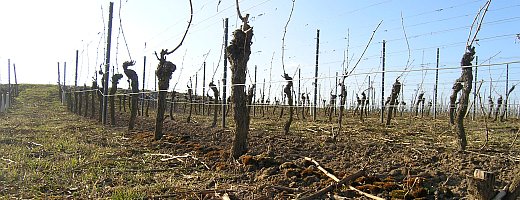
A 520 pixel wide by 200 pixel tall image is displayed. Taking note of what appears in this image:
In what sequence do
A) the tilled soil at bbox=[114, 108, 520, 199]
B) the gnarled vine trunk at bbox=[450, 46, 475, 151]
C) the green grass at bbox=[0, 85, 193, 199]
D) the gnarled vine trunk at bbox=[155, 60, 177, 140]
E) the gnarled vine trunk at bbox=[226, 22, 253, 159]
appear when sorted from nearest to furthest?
the tilled soil at bbox=[114, 108, 520, 199] < the green grass at bbox=[0, 85, 193, 199] < the gnarled vine trunk at bbox=[226, 22, 253, 159] < the gnarled vine trunk at bbox=[450, 46, 475, 151] < the gnarled vine trunk at bbox=[155, 60, 177, 140]

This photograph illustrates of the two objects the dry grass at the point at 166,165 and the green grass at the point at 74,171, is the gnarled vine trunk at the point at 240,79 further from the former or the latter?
the green grass at the point at 74,171

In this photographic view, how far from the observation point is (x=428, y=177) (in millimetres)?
4387

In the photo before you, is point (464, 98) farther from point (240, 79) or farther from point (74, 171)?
point (74, 171)

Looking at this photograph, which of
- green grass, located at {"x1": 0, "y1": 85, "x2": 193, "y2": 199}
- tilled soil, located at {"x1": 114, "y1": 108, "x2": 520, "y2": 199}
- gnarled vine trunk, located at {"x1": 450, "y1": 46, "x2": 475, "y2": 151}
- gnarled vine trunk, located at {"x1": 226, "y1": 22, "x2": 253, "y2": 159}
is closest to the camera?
tilled soil, located at {"x1": 114, "y1": 108, "x2": 520, "y2": 199}

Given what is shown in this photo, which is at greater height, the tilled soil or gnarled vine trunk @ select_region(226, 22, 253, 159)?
gnarled vine trunk @ select_region(226, 22, 253, 159)

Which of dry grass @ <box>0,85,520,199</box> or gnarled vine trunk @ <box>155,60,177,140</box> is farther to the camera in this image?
gnarled vine trunk @ <box>155,60,177,140</box>

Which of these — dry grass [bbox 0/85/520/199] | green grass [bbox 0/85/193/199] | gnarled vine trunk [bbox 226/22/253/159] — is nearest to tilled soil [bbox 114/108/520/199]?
Result: dry grass [bbox 0/85/520/199]

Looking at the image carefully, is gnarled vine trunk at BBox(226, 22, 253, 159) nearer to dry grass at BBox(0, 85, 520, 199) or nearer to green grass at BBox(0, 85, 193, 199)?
dry grass at BBox(0, 85, 520, 199)

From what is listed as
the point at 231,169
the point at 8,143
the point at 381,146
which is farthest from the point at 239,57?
the point at 8,143

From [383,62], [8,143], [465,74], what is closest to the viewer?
[465,74]

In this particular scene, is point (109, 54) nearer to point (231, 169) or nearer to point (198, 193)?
point (231, 169)

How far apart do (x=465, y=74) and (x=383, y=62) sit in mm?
7598

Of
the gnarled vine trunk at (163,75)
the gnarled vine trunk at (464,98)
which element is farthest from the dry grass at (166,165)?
the gnarled vine trunk at (163,75)

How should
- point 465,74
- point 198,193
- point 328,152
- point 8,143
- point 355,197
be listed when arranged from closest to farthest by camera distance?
point 355,197, point 198,193, point 328,152, point 465,74, point 8,143
